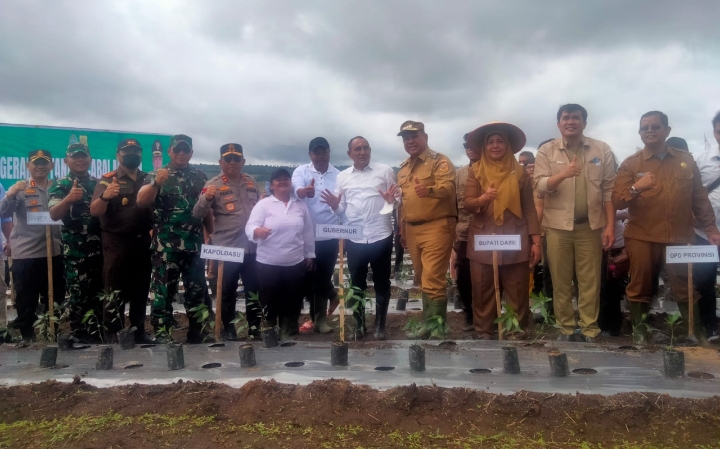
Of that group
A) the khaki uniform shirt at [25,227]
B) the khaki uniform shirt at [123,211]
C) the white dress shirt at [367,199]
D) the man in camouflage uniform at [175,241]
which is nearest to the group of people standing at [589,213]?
the white dress shirt at [367,199]

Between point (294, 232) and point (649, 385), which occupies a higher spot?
point (294, 232)

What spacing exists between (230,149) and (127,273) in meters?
1.42

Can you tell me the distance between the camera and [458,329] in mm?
5012

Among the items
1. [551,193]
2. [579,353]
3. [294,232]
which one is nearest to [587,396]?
[579,353]

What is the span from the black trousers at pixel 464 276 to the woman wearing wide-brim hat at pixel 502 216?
1.99 ft

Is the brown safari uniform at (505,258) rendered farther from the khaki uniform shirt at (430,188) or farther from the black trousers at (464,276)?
the black trousers at (464,276)

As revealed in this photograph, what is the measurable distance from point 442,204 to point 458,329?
153 cm

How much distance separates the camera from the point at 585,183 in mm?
3969

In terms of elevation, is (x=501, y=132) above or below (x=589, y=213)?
above

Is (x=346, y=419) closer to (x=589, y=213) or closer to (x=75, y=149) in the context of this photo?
(x=589, y=213)

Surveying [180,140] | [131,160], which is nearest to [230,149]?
[180,140]

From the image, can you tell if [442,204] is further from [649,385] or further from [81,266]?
[81,266]

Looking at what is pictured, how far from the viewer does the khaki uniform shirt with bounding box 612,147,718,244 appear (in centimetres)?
390

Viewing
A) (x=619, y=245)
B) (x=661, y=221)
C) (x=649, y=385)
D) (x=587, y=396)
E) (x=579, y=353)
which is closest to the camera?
(x=587, y=396)
